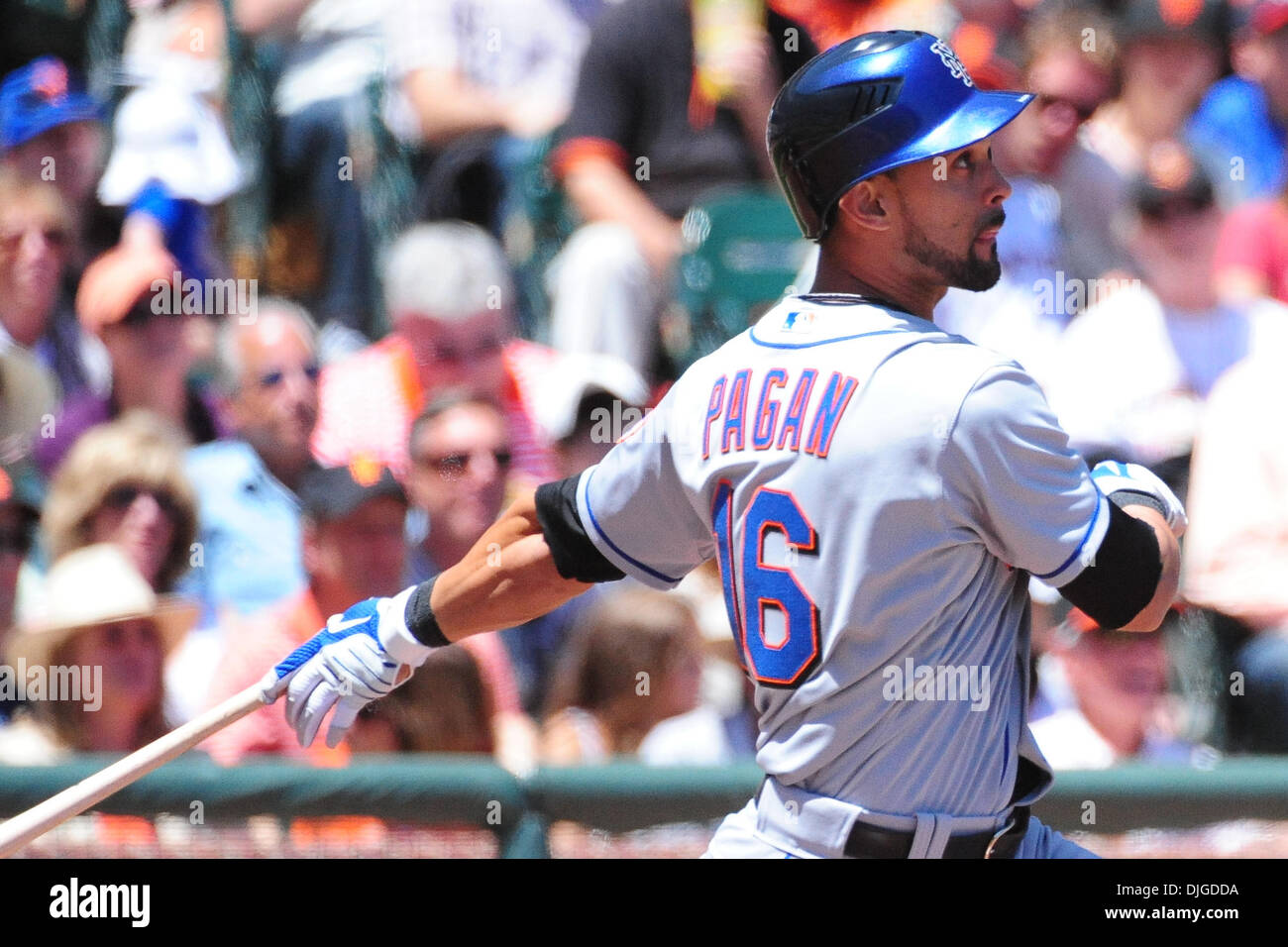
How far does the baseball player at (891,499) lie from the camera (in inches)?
101

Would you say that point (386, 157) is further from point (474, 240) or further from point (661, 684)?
point (661, 684)

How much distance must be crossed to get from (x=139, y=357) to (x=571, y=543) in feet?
9.94

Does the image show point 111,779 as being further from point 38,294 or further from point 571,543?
point 38,294

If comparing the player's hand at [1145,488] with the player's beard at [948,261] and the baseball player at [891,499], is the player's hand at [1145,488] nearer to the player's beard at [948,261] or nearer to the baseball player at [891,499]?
the baseball player at [891,499]

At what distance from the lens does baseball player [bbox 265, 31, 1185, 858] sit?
2.57 meters

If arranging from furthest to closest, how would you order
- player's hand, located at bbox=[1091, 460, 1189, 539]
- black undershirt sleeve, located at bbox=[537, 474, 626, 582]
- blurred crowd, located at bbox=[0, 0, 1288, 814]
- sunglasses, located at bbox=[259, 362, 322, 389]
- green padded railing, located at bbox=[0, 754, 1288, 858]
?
sunglasses, located at bbox=[259, 362, 322, 389]
blurred crowd, located at bbox=[0, 0, 1288, 814]
green padded railing, located at bbox=[0, 754, 1288, 858]
black undershirt sleeve, located at bbox=[537, 474, 626, 582]
player's hand, located at bbox=[1091, 460, 1189, 539]

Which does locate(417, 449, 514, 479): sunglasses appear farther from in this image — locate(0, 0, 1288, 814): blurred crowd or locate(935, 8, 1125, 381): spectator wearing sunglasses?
locate(935, 8, 1125, 381): spectator wearing sunglasses

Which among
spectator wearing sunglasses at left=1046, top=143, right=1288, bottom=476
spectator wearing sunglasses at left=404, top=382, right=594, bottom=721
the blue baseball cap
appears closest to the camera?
spectator wearing sunglasses at left=404, top=382, right=594, bottom=721

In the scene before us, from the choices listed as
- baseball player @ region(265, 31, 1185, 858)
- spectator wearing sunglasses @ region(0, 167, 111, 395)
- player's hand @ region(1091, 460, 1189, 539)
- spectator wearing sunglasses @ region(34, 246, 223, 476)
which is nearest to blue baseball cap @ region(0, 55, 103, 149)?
spectator wearing sunglasses @ region(0, 167, 111, 395)

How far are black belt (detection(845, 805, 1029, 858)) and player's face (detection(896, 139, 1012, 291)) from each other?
825mm

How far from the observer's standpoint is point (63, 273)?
5863 mm

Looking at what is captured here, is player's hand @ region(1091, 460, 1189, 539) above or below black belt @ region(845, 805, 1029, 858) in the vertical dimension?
above
